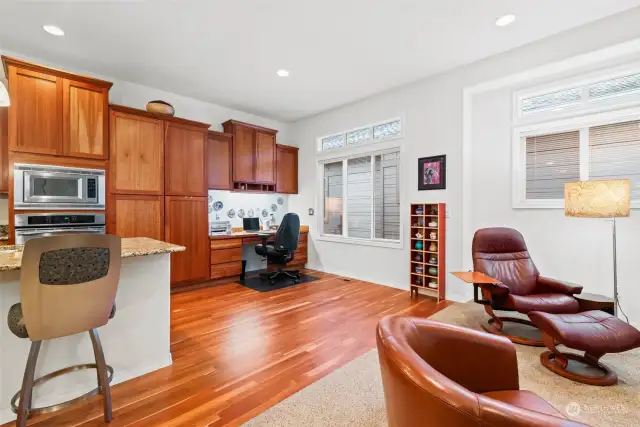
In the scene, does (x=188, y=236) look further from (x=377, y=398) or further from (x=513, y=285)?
(x=513, y=285)

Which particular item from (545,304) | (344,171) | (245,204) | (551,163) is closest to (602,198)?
(545,304)

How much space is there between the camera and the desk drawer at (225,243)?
4.68 meters

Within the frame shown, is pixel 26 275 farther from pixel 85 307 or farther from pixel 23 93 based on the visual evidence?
pixel 23 93

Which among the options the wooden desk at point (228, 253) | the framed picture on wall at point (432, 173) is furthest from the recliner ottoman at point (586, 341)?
the wooden desk at point (228, 253)

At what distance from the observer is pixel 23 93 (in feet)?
10.2

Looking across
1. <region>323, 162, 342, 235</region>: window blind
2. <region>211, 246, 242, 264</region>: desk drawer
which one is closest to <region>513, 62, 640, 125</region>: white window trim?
<region>323, 162, 342, 235</region>: window blind

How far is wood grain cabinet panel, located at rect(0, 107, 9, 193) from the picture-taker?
316cm

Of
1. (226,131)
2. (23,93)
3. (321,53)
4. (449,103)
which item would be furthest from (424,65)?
(23,93)

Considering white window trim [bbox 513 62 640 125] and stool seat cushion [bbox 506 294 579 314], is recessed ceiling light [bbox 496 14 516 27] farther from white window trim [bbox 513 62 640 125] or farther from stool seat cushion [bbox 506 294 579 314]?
stool seat cushion [bbox 506 294 579 314]

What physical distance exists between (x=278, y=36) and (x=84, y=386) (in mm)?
3431

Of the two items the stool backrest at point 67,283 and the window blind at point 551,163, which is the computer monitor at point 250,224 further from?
the window blind at point 551,163

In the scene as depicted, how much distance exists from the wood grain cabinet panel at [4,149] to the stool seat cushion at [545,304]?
5184 mm

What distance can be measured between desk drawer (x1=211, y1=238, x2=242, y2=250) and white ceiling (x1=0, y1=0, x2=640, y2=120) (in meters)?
2.37

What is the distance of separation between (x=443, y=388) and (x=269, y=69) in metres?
4.03
